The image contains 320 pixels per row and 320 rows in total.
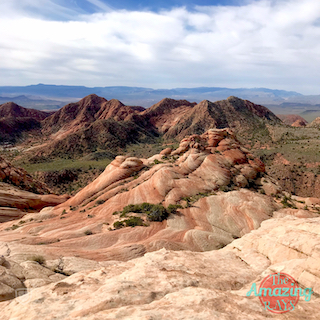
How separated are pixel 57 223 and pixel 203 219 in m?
17.0

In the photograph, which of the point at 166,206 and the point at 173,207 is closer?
the point at 173,207

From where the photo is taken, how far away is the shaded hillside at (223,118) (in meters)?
121

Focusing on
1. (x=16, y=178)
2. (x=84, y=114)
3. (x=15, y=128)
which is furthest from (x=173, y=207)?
(x=84, y=114)

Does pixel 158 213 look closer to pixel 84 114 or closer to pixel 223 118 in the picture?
pixel 223 118

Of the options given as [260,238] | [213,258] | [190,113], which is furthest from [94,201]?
[190,113]

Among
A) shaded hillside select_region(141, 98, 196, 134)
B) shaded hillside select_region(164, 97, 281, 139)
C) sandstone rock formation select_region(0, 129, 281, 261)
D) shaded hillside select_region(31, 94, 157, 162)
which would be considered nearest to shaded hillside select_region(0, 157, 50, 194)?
sandstone rock formation select_region(0, 129, 281, 261)

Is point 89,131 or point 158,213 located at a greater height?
point 89,131

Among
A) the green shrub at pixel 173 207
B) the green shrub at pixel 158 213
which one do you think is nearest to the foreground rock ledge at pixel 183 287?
the green shrub at pixel 158 213

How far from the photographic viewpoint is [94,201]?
99.7ft

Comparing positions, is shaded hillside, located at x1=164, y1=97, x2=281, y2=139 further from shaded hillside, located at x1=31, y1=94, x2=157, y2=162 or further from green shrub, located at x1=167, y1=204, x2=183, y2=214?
green shrub, located at x1=167, y1=204, x2=183, y2=214

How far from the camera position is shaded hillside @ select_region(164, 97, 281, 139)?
120812 mm

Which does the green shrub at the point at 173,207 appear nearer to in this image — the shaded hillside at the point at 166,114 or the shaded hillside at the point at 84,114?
the shaded hillside at the point at 166,114

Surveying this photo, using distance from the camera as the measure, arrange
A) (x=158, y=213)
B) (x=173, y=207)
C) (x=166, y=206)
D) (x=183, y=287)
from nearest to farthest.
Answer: (x=183, y=287), (x=158, y=213), (x=173, y=207), (x=166, y=206)

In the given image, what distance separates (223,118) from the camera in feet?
425
